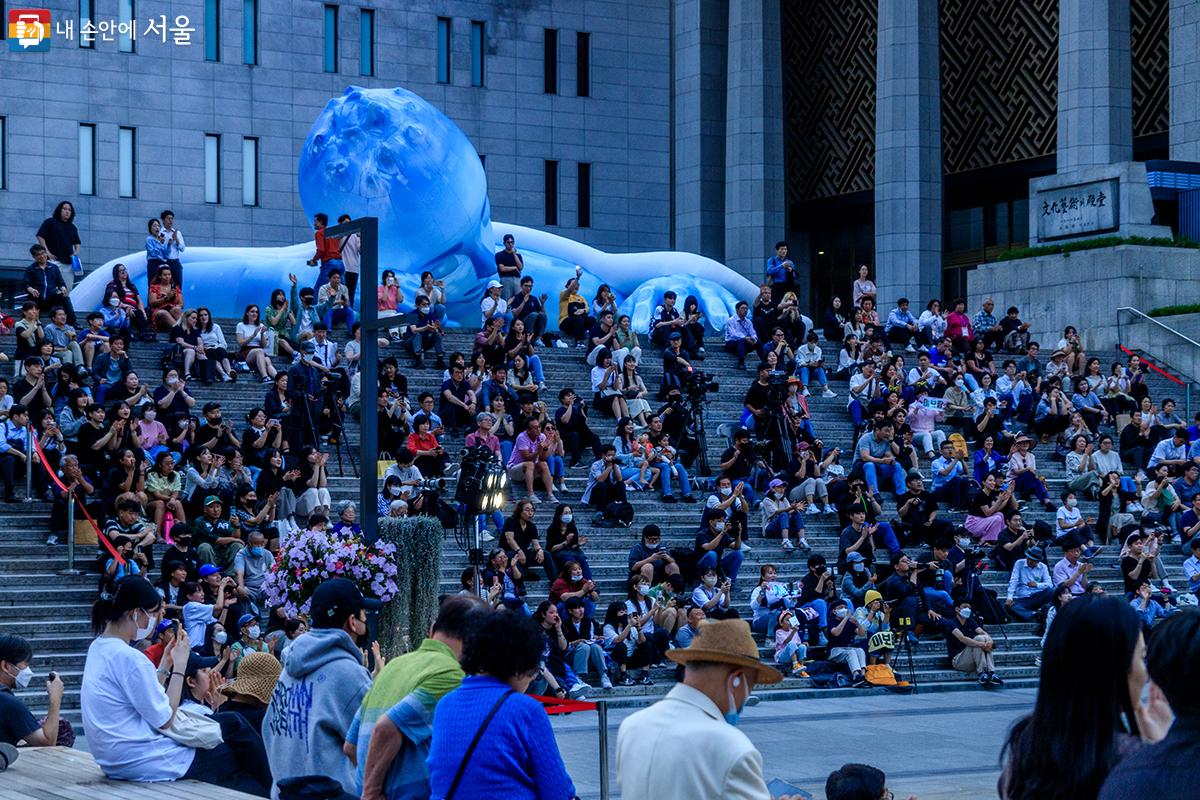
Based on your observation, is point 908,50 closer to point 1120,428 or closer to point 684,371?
point 1120,428

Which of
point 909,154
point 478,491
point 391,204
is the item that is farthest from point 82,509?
point 909,154

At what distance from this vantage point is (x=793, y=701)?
65.3ft

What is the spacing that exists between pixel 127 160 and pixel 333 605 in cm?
3978

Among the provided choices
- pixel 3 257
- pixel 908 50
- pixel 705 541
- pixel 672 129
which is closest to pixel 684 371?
pixel 705 541

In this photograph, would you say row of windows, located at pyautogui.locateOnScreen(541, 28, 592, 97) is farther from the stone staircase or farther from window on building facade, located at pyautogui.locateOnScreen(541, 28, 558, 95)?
the stone staircase

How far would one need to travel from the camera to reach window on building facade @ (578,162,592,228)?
5084 cm

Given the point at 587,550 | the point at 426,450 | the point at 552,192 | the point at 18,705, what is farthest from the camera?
the point at 552,192

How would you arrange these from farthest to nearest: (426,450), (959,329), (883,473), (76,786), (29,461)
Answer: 1. (959,329)
2. (883,473)
3. (426,450)
4. (29,461)
5. (76,786)

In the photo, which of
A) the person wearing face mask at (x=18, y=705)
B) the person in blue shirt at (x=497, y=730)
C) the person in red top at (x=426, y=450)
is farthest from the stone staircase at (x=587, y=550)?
the person in blue shirt at (x=497, y=730)

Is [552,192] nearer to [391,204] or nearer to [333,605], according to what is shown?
[391,204]

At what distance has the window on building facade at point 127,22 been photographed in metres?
44.6

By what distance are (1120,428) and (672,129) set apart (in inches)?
999

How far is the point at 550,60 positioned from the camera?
50.9 m

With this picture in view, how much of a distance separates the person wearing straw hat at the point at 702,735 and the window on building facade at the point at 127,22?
4213 centimetres
